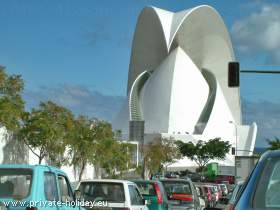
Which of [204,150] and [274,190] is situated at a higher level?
[204,150]

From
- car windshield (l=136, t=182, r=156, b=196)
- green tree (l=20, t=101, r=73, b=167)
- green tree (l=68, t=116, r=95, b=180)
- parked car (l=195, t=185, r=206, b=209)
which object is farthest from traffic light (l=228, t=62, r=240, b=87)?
green tree (l=68, t=116, r=95, b=180)

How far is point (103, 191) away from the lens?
1265 cm

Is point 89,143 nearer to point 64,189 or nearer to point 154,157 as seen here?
point 64,189

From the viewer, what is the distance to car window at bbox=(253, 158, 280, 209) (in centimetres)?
497

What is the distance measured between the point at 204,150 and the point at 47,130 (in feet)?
214


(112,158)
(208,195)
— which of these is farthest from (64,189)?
(112,158)

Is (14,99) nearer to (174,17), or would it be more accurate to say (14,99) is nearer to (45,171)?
(45,171)

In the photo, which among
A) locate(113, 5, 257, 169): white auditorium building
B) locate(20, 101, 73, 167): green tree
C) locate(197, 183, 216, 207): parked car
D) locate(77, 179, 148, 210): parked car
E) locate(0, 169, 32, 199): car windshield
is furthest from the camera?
locate(113, 5, 257, 169): white auditorium building

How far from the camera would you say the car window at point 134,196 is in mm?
12734

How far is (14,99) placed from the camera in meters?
27.8

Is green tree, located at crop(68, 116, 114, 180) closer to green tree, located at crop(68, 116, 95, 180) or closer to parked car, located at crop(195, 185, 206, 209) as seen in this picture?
green tree, located at crop(68, 116, 95, 180)

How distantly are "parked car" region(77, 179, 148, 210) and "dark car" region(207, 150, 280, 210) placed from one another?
7290 millimetres

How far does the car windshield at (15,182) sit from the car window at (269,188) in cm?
380

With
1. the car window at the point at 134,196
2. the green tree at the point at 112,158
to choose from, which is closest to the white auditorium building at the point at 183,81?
the green tree at the point at 112,158
